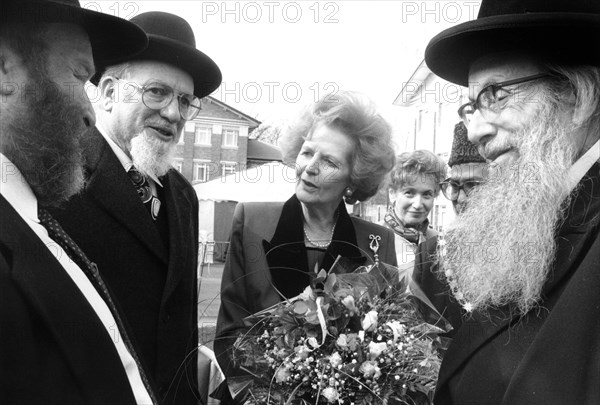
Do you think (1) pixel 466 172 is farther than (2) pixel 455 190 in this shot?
No

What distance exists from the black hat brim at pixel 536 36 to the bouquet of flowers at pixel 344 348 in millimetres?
1048

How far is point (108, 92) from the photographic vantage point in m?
2.92

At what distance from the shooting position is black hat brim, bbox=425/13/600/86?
1911mm

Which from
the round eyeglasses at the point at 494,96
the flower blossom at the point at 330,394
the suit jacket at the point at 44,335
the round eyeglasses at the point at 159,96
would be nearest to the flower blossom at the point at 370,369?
the flower blossom at the point at 330,394

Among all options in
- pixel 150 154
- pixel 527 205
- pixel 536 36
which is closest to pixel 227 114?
pixel 150 154

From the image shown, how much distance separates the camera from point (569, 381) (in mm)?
A: 1473

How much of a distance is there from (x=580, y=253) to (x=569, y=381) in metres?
0.44

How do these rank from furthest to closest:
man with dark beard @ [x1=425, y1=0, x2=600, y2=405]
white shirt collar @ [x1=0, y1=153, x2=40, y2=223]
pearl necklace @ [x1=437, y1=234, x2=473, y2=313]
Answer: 1. pearl necklace @ [x1=437, y1=234, x2=473, y2=313]
2. man with dark beard @ [x1=425, y1=0, x2=600, y2=405]
3. white shirt collar @ [x1=0, y1=153, x2=40, y2=223]

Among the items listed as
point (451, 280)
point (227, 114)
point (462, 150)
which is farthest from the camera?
point (227, 114)

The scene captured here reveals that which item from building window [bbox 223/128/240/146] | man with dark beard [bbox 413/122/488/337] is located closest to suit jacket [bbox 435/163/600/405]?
man with dark beard [bbox 413/122/488/337]

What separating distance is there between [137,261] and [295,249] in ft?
2.87

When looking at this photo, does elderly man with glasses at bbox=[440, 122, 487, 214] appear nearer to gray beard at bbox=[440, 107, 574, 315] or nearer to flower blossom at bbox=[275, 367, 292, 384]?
gray beard at bbox=[440, 107, 574, 315]

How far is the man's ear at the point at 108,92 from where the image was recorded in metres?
2.88

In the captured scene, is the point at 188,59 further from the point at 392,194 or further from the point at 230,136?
the point at 230,136
